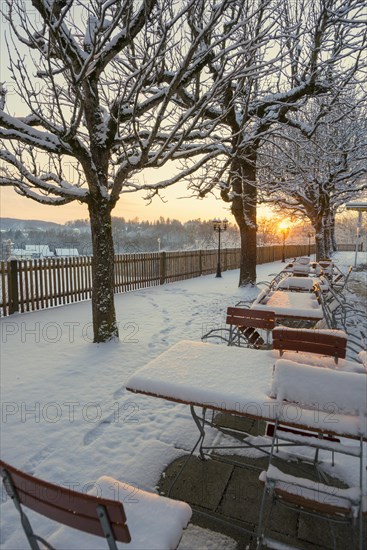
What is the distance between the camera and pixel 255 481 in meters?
2.81

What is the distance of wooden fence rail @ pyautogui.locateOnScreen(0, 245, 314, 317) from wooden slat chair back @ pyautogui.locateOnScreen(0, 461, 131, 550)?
8.07 metres

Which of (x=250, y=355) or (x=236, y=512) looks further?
(x=250, y=355)

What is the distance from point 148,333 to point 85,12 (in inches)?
222

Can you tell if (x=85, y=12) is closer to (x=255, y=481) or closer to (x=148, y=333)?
(x=148, y=333)

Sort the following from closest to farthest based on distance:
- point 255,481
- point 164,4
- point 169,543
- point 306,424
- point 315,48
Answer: point 169,543 → point 306,424 → point 255,481 → point 164,4 → point 315,48

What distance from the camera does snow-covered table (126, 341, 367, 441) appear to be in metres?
2.11

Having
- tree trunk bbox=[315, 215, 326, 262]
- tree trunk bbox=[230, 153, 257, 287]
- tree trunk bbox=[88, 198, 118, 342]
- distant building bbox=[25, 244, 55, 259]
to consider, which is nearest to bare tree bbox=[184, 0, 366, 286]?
tree trunk bbox=[230, 153, 257, 287]

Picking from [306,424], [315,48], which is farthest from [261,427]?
[315,48]

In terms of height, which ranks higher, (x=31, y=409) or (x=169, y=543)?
(x=169, y=543)

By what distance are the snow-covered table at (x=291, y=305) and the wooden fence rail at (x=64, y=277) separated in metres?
6.12

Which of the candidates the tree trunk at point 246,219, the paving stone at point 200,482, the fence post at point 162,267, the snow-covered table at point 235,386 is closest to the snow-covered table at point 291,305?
the snow-covered table at point 235,386

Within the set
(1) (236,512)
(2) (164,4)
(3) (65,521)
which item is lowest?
(1) (236,512)

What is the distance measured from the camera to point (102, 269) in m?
6.25

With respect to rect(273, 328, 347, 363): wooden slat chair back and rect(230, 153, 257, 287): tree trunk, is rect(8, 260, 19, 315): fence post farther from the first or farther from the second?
rect(230, 153, 257, 287): tree trunk
